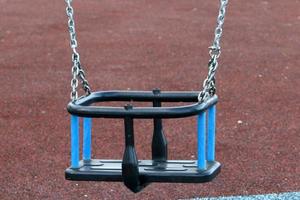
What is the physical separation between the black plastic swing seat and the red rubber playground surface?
1.45 metres

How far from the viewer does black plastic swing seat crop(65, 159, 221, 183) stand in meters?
2.75

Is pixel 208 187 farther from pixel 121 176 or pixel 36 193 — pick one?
pixel 121 176

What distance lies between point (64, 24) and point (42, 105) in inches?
211

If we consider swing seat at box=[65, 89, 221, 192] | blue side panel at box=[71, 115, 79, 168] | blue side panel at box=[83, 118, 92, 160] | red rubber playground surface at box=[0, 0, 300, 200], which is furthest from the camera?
red rubber playground surface at box=[0, 0, 300, 200]

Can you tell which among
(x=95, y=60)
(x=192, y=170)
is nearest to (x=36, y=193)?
(x=192, y=170)

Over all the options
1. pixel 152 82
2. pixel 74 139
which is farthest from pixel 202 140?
pixel 152 82

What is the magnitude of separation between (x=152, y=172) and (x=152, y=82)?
500cm

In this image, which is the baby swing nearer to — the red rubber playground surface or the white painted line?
the white painted line

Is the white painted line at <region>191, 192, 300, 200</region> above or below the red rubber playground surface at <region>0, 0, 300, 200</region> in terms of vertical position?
below

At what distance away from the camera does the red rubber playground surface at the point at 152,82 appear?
15.4 ft

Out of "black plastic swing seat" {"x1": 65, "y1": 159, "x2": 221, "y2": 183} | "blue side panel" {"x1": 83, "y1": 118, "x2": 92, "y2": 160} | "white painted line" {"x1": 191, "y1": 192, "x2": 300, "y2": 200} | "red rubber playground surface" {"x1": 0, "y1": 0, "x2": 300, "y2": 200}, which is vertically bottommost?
"white painted line" {"x1": 191, "y1": 192, "x2": 300, "y2": 200}

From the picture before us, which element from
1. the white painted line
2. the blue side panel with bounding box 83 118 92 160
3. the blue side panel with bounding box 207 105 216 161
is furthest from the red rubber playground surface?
the blue side panel with bounding box 207 105 216 161

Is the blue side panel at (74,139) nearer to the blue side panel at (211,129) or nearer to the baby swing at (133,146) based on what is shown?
the baby swing at (133,146)

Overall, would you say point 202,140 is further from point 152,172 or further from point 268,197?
point 268,197
